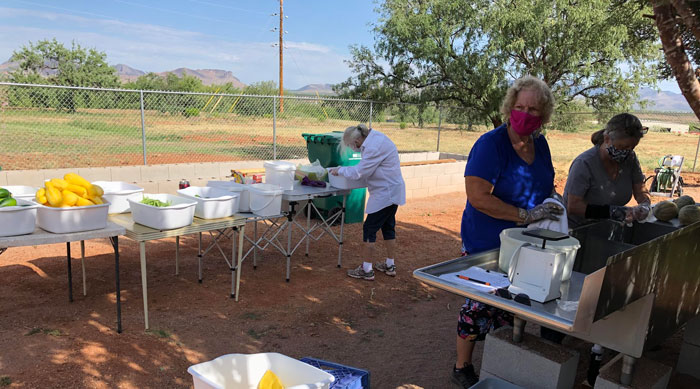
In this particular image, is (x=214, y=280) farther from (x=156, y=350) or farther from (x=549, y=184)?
(x=549, y=184)

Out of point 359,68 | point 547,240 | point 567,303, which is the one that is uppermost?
point 359,68

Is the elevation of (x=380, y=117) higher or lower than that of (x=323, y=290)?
higher

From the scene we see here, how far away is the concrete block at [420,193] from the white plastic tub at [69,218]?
301 inches

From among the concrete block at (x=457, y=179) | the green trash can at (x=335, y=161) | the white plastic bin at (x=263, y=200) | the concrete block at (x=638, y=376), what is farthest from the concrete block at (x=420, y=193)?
the concrete block at (x=638, y=376)

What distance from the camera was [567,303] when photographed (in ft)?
6.72

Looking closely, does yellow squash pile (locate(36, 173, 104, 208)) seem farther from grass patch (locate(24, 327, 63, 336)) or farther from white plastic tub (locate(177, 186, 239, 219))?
grass patch (locate(24, 327, 63, 336))

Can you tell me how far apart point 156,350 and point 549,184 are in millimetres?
3047

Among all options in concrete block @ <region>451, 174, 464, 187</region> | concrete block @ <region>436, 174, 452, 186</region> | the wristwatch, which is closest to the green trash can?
concrete block @ <region>436, 174, 452, 186</region>

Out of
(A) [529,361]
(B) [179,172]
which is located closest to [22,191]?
(A) [529,361]

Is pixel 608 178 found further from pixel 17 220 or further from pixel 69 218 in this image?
pixel 17 220

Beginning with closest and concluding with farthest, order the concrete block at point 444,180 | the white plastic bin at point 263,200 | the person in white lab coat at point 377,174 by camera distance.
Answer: the white plastic bin at point 263,200 → the person in white lab coat at point 377,174 → the concrete block at point 444,180

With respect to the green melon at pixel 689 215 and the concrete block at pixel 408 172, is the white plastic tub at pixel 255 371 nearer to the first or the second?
the green melon at pixel 689 215

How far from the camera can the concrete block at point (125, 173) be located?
7.95m

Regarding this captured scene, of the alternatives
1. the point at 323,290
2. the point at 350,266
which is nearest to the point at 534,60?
the point at 350,266
